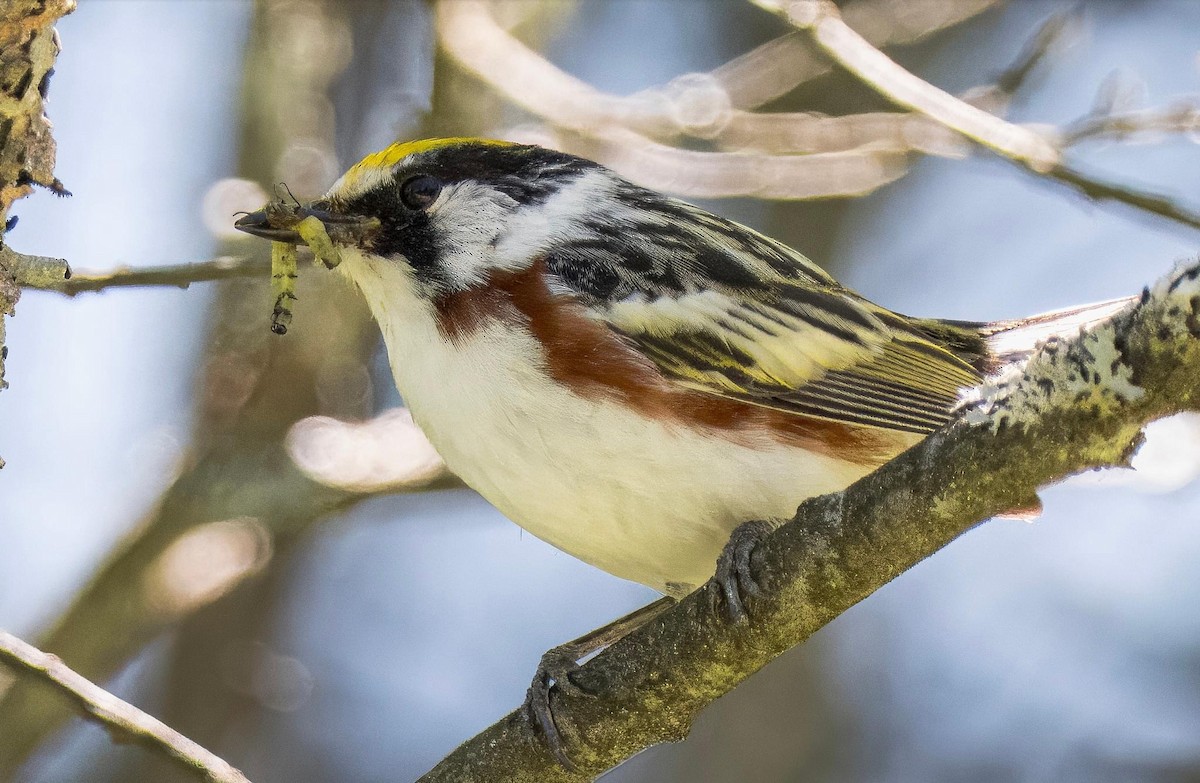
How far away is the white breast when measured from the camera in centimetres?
355

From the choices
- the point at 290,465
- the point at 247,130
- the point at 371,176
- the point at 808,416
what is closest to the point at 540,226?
the point at 371,176

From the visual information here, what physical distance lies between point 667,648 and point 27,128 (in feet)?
6.33

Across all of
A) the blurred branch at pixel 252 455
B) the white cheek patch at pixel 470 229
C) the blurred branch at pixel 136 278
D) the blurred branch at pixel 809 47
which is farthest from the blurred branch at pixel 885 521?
the blurred branch at pixel 809 47

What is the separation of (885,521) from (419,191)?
6.78ft

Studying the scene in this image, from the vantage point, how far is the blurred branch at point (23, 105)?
117 inches

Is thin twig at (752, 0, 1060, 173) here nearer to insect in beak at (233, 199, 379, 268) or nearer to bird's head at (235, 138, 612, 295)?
bird's head at (235, 138, 612, 295)

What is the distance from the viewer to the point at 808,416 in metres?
3.74

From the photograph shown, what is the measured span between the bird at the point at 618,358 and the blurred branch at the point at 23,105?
1.04 meters

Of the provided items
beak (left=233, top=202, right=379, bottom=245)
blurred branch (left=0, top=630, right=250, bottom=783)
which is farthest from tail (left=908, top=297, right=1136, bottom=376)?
blurred branch (left=0, top=630, right=250, bottom=783)

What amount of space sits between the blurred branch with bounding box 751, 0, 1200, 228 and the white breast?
4.24 ft

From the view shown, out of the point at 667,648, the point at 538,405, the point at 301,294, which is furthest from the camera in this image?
the point at 301,294

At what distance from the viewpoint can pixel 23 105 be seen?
306cm

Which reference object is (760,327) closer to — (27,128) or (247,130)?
(27,128)

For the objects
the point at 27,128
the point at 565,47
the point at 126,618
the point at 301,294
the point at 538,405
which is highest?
the point at 565,47
